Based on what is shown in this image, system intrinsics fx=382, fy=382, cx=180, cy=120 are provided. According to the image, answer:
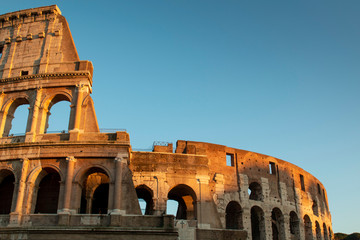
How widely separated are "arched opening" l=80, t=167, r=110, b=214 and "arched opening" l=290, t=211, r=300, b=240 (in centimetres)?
1328

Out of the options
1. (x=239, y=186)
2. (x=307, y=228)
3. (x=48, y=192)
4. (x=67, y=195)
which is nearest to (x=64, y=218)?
(x=67, y=195)

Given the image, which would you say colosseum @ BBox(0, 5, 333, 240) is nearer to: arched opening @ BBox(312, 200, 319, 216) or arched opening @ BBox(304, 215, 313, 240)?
arched opening @ BBox(304, 215, 313, 240)

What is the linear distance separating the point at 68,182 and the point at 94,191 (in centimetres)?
303

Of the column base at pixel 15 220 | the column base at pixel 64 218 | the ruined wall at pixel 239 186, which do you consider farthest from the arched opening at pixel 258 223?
the column base at pixel 15 220

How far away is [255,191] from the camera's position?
82.5 feet

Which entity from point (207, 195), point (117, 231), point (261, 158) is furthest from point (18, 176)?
point (261, 158)

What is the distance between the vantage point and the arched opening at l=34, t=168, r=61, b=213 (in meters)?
19.0

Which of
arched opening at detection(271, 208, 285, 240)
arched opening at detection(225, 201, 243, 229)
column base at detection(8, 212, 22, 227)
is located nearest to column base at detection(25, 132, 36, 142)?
column base at detection(8, 212, 22, 227)

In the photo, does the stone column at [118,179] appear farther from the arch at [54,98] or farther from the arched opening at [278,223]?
the arched opening at [278,223]

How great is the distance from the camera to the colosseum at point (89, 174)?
17.0m

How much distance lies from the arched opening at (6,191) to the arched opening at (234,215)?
1196 cm

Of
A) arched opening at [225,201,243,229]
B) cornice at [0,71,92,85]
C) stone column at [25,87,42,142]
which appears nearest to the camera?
stone column at [25,87,42,142]

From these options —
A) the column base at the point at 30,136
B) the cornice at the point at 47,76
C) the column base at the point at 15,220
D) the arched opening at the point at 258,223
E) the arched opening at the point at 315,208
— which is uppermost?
the cornice at the point at 47,76

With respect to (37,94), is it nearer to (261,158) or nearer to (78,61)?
(78,61)
